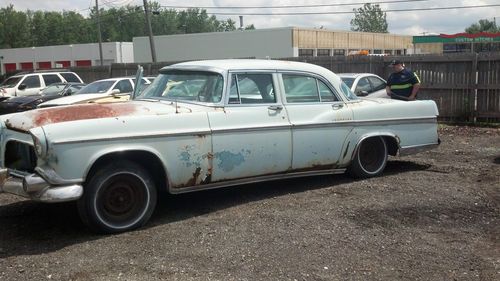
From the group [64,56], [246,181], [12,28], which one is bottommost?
[246,181]

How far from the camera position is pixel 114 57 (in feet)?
206

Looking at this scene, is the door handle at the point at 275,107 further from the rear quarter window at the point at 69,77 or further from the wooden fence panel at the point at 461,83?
the rear quarter window at the point at 69,77

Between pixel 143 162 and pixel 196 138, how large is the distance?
58 cm

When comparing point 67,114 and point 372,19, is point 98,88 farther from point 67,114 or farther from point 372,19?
point 372,19

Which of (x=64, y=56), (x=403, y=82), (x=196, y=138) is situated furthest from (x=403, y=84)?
(x=64, y=56)

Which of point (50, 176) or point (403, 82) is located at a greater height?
point (403, 82)

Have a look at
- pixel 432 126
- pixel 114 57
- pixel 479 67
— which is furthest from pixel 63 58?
pixel 432 126

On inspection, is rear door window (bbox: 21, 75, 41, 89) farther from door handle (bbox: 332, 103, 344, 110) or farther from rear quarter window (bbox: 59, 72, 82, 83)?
door handle (bbox: 332, 103, 344, 110)

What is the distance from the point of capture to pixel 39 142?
5.06 metres

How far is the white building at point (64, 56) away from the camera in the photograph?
63.6 m

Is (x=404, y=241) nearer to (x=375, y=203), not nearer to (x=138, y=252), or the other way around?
(x=375, y=203)

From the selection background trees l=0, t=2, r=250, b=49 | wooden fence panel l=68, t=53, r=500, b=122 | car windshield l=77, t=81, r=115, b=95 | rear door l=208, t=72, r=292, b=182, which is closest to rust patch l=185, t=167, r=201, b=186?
rear door l=208, t=72, r=292, b=182

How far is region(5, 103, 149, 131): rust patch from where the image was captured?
539 centimetres

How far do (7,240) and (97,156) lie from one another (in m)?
1.15
